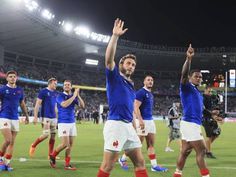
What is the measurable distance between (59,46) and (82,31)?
4785mm

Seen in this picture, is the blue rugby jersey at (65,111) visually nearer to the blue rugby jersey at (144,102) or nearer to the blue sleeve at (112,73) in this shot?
the blue rugby jersey at (144,102)

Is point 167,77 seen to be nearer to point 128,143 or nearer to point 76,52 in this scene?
point 76,52

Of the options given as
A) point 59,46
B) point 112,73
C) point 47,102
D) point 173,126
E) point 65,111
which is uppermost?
point 59,46

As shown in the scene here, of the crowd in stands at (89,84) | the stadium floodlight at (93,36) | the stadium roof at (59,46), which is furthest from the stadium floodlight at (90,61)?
the stadium floodlight at (93,36)

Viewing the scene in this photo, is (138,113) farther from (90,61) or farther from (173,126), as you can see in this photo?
(90,61)

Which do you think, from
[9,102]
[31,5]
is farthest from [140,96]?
[31,5]

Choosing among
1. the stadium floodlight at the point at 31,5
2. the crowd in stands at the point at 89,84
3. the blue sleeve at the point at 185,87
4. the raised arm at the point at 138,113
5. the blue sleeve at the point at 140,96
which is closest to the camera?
the blue sleeve at the point at 185,87

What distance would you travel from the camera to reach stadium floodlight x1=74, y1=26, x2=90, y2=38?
184ft

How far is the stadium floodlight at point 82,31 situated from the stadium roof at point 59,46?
824mm

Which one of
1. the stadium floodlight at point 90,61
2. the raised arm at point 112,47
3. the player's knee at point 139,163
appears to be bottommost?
the player's knee at point 139,163

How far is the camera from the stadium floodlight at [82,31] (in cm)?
5602

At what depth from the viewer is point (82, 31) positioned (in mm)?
56938

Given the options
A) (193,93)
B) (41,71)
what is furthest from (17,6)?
(193,93)

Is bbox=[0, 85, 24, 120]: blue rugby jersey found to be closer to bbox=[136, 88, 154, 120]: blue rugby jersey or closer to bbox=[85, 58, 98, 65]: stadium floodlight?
bbox=[136, 88, 154, 120]: blue rugby jersey
